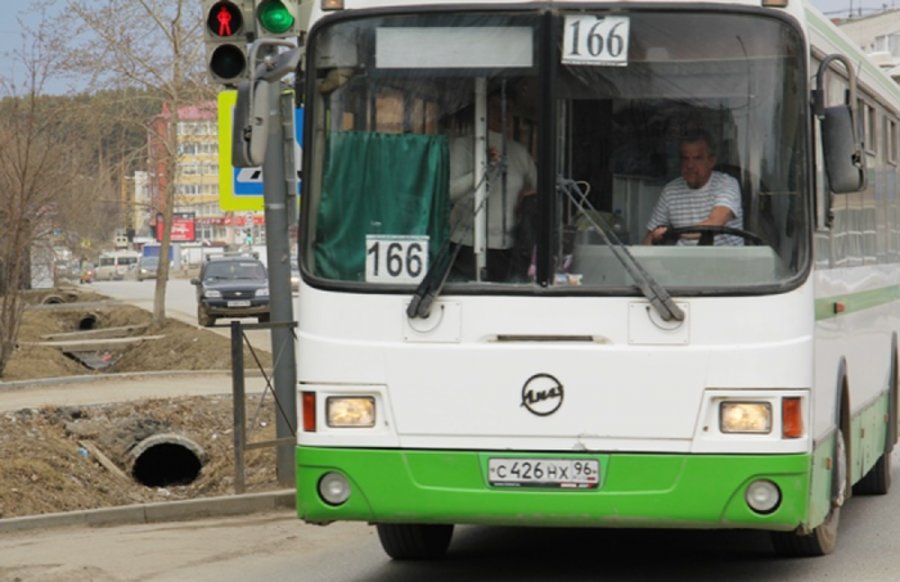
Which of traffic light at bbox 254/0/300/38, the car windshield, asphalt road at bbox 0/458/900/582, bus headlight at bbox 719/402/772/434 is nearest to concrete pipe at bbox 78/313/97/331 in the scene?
the car windshield

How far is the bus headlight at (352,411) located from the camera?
29.4ft

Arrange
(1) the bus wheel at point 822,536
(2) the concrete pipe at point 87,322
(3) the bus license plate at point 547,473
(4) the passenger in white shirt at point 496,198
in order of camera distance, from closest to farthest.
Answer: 1. (3) the bus license plate at point 547,473
2. (4) the passenger in white shirt at point 496,198
3. (1) the bus wheel at point 822,536
4. (2) the concrete pipe at point 87,322

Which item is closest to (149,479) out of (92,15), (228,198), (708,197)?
(228,198)

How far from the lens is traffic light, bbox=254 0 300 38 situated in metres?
13.5

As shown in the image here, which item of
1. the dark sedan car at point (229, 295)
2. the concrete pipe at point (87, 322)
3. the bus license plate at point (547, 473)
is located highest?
the bus license plate at point (547, 473)

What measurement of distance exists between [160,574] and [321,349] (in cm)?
245

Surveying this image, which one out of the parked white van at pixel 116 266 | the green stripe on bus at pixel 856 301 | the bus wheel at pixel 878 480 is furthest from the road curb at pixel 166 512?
the parked white van at pixel 116 266

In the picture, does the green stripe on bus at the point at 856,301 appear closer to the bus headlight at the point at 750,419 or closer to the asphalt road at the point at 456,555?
the bus headlight at the point at 750,419

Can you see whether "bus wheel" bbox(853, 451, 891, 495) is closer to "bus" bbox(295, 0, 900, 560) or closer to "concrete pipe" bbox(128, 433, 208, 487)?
"bus" bbox(295, 0, 900, 560)

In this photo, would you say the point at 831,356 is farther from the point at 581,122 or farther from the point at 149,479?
the point at 149,479

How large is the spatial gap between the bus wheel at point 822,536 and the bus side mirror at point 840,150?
1598mm

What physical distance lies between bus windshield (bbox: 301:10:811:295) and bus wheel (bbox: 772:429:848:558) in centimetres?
165

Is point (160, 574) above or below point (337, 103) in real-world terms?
below

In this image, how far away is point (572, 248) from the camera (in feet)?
28.9
